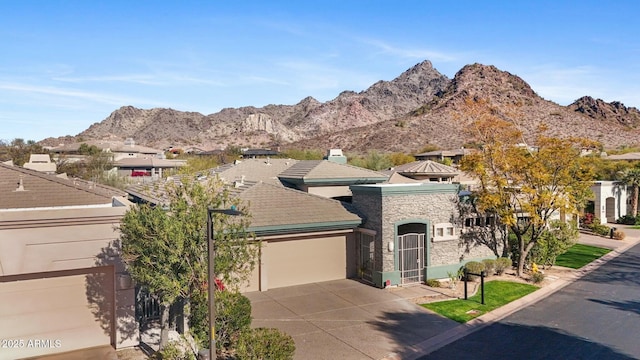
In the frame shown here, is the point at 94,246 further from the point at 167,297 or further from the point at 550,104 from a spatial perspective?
the point at 550,104

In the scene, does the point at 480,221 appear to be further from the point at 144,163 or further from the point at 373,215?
the point at 144,163

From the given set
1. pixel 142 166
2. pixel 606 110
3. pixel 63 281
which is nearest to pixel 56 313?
pixel 63 281

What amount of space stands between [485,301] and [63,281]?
604 inches

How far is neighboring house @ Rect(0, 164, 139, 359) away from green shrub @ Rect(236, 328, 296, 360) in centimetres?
453

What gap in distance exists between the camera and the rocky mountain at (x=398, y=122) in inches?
3775

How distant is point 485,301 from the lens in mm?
19000

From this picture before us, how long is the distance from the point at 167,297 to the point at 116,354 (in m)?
3.72

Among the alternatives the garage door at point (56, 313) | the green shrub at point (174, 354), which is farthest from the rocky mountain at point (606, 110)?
the green shrub at point (174, 354)

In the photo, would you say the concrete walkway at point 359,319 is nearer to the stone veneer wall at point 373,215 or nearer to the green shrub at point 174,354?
the stone veneer wall at point 373,215

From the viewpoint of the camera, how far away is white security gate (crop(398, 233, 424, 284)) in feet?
68.8

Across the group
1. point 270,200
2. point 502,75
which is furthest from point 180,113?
point 270,200

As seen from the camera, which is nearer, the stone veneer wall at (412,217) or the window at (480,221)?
the stone veneer wall at (412,217)

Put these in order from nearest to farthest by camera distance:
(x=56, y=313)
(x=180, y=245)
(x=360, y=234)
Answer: (x=180, y=245), (x=56, y=313), (x=360, y=234)

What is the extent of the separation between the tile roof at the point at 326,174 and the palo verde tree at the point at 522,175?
565cm
